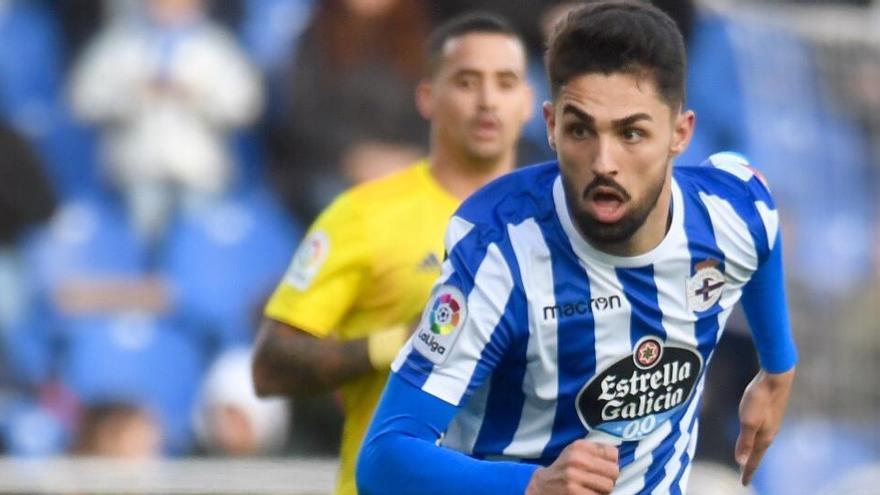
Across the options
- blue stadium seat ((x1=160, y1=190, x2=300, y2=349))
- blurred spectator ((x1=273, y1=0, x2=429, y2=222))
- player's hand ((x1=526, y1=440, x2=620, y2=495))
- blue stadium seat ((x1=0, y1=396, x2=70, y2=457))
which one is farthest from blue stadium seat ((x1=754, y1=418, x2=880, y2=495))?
player's hand ((x1=526, y1=440, x2=620, y2=495))

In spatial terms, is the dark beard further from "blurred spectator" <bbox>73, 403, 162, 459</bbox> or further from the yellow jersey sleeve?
"blurred spectator" <bbox>73, 403, 162, 459</bbox>

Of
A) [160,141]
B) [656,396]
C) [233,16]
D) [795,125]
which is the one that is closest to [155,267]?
[160,141]

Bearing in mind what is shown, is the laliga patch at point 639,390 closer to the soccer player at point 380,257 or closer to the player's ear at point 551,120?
the player's ear at point 551,120

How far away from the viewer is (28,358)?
27.5ft

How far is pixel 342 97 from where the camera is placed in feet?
28.7

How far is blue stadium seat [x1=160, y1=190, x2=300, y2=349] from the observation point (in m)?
8.48

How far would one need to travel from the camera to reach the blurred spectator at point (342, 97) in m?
8.72

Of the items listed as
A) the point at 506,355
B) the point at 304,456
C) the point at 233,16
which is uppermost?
the point at 233,16

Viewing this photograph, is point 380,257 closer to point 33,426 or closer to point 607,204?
point 607,204

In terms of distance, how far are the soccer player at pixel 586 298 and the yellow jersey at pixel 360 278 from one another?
46.8 inches

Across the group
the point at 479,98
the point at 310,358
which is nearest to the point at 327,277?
the point at 310,358

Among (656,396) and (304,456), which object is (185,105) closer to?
(304,456)

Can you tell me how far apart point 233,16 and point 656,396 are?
198 inches

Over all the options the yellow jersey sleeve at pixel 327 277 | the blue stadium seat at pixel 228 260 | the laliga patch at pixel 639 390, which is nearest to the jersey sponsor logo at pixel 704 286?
the laliga patch at pixel 639 390
